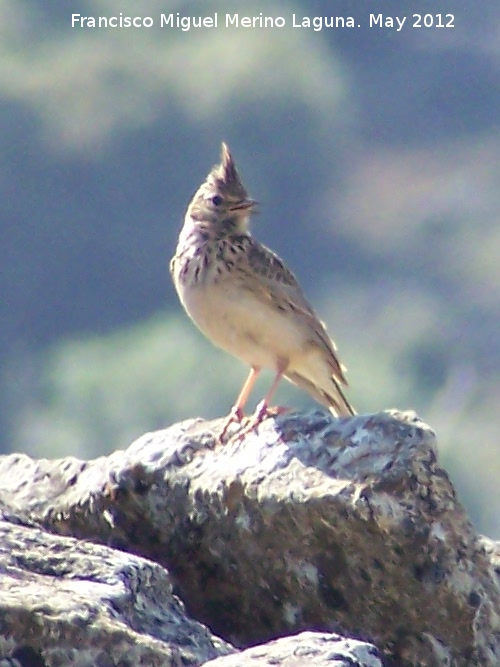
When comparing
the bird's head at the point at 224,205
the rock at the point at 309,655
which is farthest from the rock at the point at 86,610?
the bird's head at the point at 224,205

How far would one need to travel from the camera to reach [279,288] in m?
9.08

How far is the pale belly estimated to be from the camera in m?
8.72

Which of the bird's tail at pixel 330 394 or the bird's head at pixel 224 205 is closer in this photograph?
the bird's head at pixel 224 205

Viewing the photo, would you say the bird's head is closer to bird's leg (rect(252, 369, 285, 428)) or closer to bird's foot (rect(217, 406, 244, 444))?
bird's leg (rect(252, 369, 285, 428))

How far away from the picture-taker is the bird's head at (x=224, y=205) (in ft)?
30.2

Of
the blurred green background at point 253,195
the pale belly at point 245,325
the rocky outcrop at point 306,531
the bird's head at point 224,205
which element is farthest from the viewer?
the blurred green background at point 253,195

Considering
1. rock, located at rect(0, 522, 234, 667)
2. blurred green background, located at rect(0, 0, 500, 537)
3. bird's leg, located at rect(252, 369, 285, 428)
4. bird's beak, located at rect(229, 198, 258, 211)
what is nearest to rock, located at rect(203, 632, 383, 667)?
rock, located at rect(0, 522, 234, 667)

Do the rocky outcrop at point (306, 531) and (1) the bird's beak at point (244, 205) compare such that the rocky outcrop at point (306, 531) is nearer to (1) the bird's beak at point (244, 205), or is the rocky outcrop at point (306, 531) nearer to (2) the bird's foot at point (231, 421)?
(2) the bird's foot at point (231, 421)

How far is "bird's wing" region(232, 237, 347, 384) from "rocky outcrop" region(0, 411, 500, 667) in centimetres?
262

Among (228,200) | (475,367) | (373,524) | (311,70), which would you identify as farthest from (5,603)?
(311,70)

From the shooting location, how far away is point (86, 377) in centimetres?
4656

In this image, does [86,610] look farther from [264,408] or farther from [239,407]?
[239,407]

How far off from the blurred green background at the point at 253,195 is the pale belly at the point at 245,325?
2400 centimetres

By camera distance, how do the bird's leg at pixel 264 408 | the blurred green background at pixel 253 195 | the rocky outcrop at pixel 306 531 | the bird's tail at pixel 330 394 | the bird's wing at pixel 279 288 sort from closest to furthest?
1. the rocky outcrop at pixel 306 531
2. the bird's leg at pixel 264 408
3. the bird's wing at pixel 279 288
4. the bird's tail at pixel 330 394
5. the blurred green background at pixel 253 195
